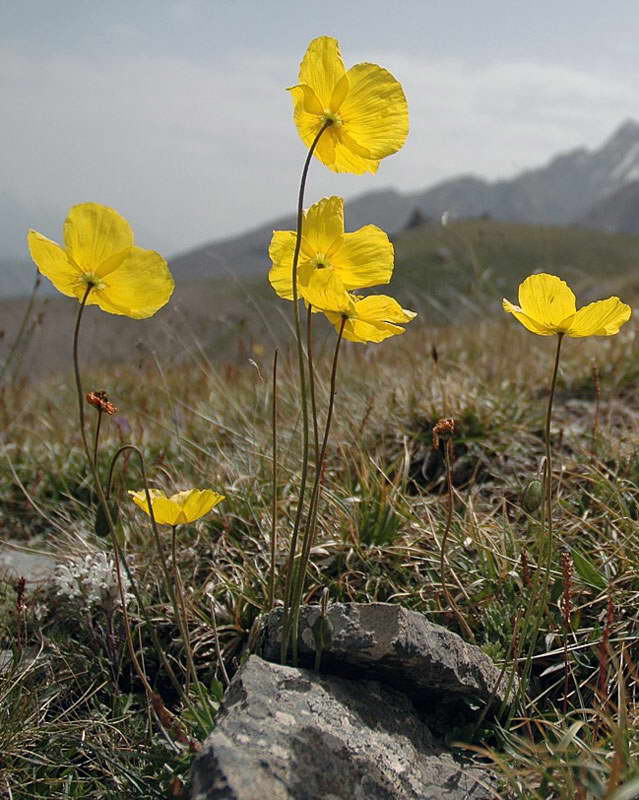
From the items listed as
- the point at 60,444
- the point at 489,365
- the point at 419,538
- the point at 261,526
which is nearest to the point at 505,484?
the point at 419,538

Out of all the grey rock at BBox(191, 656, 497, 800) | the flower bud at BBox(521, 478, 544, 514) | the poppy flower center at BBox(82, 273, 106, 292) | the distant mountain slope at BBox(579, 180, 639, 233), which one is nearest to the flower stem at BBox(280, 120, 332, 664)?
the grey rock at BBox(191, 656, 497, 800)

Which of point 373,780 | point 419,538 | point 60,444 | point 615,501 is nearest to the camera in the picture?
point 373,780

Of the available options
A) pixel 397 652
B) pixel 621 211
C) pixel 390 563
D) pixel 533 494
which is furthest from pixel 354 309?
pixel 621 211

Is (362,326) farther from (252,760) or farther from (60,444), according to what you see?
(60,444)

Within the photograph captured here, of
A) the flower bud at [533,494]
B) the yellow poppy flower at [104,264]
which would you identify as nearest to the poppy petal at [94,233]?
the yellow poppy flower at [104,264]

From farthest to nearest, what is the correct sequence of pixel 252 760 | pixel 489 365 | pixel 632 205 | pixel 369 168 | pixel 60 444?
pixel 632 205 → pixel 489 365 → pixel 60 444 → pixel 369 168 → pixel 252 760
